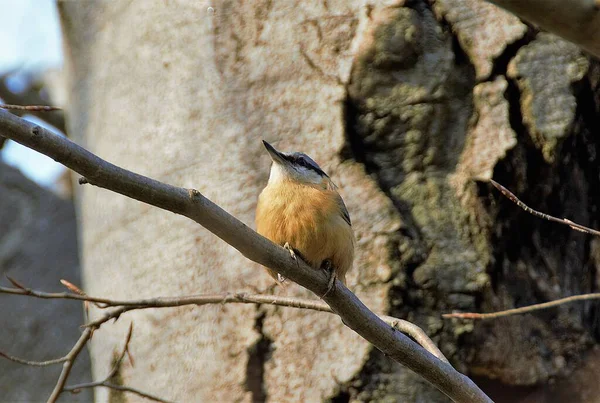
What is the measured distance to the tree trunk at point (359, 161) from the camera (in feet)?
8.86

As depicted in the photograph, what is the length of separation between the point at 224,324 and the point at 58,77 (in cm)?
521

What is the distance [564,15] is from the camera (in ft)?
5.06

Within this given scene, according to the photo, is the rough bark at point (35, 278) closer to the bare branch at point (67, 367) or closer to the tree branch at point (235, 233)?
the bare branch at point (67, 367)

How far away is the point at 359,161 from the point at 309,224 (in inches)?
15.9

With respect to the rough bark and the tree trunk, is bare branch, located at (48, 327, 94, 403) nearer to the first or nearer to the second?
the tree trunk

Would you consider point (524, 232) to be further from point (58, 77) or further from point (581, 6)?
point (58, 77)

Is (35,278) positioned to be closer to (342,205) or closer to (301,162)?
(301,162)

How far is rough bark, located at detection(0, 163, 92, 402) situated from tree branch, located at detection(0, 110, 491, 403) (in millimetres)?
2821

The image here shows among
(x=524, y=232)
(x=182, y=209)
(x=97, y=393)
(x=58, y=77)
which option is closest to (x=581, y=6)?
(x=182, y=209)

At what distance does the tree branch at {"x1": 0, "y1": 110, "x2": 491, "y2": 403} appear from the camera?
5.06ft

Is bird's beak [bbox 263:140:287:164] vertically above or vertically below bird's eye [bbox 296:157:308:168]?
above

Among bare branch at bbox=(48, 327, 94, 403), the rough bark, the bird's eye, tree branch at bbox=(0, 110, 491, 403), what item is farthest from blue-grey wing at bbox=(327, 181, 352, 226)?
the rough bark

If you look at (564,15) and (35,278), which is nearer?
(564,15)

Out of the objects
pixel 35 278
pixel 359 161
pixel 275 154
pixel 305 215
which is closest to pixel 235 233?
pixel 305 215
